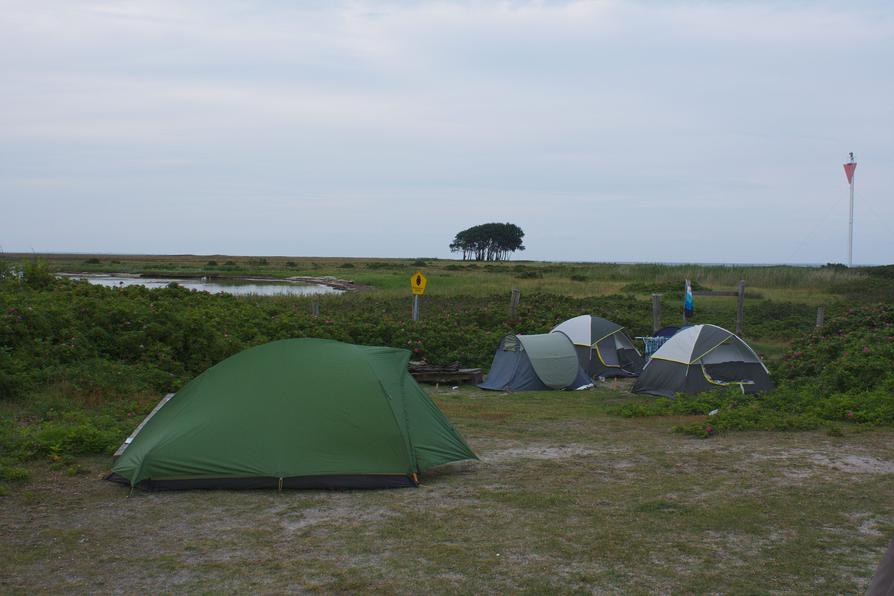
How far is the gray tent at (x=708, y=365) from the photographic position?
15156 mm

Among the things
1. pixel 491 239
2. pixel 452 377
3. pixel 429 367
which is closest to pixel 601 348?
pixel 452 377

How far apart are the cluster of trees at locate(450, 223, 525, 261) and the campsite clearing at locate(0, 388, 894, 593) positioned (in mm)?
111461

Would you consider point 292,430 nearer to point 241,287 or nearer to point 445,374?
point 445,374

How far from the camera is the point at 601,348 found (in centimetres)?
1867

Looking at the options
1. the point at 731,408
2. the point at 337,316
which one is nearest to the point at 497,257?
the point at 337,316

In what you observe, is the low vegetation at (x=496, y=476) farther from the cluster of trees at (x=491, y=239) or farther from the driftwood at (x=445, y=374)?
the cluster of trees at (x=491, y=239)

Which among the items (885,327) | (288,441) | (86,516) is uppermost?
(885,327)

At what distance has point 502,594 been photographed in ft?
17.5

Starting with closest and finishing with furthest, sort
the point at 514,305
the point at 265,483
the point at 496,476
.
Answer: the point at 265,483 → the point at 496,476 → the point at 514,305

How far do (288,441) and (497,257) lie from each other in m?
120

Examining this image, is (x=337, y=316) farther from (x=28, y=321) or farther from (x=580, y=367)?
(x=28, y=321)

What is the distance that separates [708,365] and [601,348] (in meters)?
3.75

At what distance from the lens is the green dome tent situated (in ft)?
25.6

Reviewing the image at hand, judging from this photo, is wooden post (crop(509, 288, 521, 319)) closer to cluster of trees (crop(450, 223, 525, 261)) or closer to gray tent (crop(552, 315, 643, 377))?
gray tent (crop(552, 315, 643, 377))
